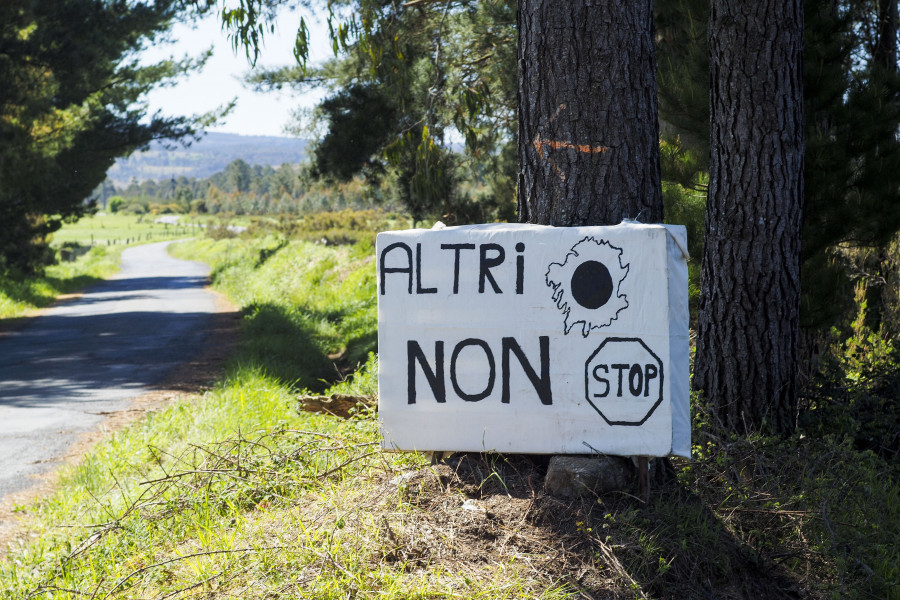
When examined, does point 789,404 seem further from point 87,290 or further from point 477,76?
point 87,290

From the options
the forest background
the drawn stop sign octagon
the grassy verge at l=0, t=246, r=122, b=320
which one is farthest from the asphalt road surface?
the drawn stop sign octagon

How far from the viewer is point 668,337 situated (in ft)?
11.0

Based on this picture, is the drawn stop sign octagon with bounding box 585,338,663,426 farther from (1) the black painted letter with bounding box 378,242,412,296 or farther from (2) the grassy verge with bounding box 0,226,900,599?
(1) the black painted letter with bounding box 378,242,412,296

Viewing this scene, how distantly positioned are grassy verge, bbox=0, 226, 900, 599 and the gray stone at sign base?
5 cm

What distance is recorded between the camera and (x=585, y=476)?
331 centimetres

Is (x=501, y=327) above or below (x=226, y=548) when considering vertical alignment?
above

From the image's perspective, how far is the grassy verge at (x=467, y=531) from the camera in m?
2.96

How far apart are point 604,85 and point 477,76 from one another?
7.76 m

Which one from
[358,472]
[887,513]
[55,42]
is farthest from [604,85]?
[55,42]

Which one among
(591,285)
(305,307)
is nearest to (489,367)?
(591,285)

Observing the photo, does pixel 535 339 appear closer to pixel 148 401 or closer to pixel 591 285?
pixel 591 285

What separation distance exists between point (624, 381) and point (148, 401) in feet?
20.6

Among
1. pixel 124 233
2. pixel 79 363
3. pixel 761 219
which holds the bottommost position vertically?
pixel 124 233

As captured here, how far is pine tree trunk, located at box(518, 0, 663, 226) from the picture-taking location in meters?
3.63
